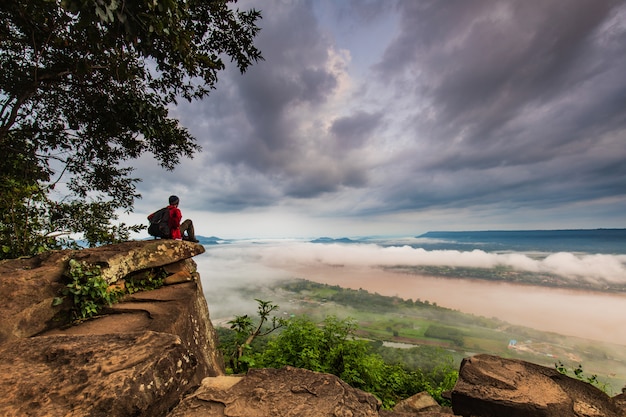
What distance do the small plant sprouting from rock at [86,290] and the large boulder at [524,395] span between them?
9.70 m

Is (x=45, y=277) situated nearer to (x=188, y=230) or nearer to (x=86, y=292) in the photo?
(x=86, y=292)

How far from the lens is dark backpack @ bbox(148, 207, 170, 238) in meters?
9.81

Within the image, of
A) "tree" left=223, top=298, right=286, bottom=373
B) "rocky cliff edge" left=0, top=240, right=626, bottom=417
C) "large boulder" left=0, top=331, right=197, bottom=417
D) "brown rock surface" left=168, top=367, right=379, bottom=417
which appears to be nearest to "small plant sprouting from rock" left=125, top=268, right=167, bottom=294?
"rocky cliff edge" left=0, top=240, right=626, bottom=417

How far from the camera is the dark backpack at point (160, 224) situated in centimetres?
981

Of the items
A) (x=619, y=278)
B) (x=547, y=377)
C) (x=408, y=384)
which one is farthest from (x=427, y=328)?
(x=619, y=278)

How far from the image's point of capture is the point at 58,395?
243 centimetres

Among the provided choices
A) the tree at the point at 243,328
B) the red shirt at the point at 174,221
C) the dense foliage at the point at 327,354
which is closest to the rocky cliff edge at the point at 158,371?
the red shirt at the point at 174,221

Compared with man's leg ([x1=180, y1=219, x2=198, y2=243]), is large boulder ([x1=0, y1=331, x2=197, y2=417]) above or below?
below

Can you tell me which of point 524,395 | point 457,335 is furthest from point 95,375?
point 457,335

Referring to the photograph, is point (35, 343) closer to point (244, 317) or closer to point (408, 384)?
point (244, 317)

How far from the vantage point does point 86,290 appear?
20.6 feet

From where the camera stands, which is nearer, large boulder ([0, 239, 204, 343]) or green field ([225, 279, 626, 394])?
large boulder ([0, 239, 204, 343])

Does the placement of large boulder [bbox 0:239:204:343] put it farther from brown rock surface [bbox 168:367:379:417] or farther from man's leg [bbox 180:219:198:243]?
brown rock surface [bbox 168:367:379:417]

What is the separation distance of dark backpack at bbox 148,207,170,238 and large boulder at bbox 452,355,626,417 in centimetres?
1112
